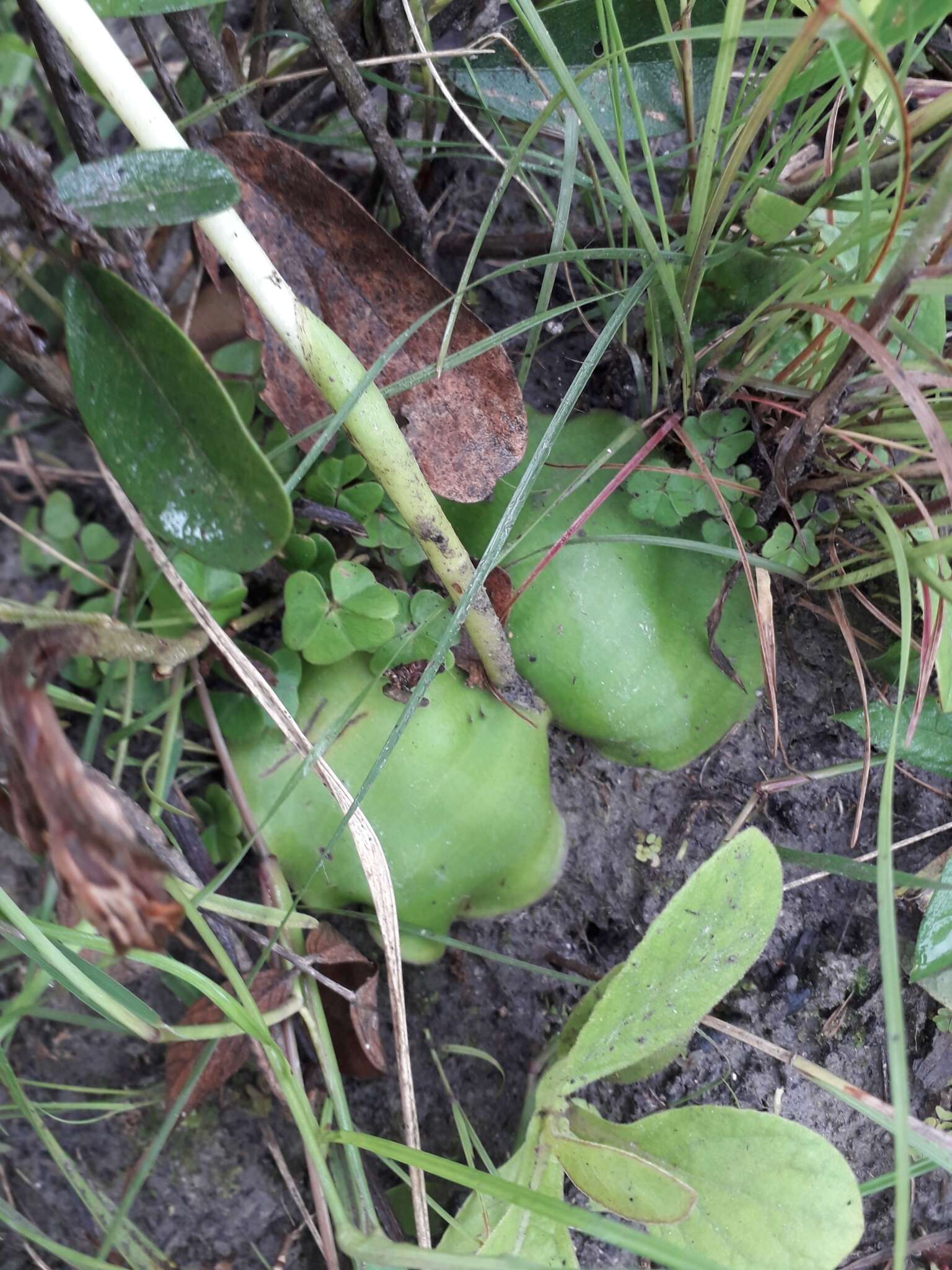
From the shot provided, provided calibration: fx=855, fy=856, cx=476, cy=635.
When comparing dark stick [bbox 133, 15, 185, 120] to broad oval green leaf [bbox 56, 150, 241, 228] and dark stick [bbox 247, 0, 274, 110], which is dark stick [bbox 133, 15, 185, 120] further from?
broad oval green leaf [bbox 56, 150, 241, 228]

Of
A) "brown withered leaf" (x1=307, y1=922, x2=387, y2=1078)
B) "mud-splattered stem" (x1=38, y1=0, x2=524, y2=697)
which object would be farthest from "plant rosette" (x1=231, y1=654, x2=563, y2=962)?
"mud-splattered stem" (x1=38, y1=0, x2=524, y2=697)

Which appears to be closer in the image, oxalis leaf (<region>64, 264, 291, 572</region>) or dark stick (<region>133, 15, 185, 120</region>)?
oxalis leaf (<region>64, 264, 291, 572</region>)

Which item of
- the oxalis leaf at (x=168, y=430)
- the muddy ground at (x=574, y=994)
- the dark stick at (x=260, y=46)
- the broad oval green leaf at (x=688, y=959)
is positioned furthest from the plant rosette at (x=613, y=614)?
the dark stick at (x=260, y=46)

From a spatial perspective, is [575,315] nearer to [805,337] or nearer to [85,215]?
[805,337]

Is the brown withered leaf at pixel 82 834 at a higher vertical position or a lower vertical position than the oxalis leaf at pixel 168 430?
lower

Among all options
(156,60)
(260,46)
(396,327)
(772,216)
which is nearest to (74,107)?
(156,60)

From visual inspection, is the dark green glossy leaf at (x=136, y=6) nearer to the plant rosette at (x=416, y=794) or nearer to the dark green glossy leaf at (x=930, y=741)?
the plant rosette at (x=416, y=794)
